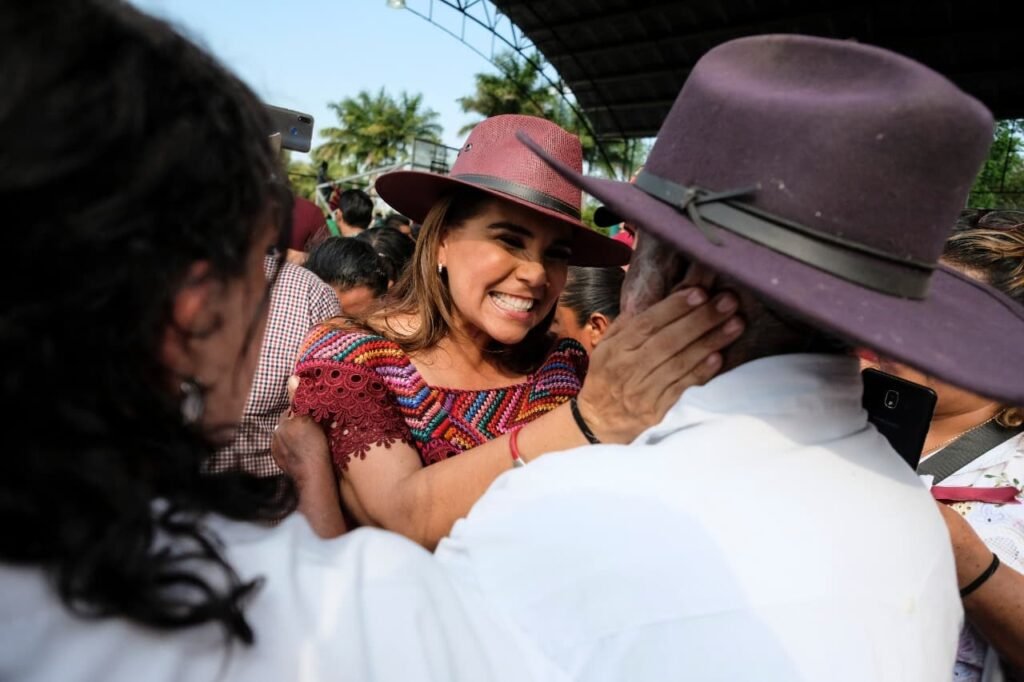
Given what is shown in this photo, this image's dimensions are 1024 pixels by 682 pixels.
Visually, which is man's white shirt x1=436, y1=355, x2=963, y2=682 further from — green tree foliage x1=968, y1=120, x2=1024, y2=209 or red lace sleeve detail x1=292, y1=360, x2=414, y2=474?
green tree foliage x1=968, y1=120, x2=1024, y2=209

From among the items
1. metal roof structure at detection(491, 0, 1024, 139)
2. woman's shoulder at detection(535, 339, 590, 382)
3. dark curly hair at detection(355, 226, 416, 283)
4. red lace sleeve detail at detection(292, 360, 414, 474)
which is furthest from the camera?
metal roof structure at detection(491, 0, 1024, 139)

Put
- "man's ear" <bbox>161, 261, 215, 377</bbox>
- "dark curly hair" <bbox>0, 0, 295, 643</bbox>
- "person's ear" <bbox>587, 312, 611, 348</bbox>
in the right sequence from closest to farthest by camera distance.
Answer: "dark curly hair" <bbox>0, 0, 295, 643</bbox>
"man's ear" <bbox>161, 261, 215, 377</bbox>
"person's ear" <bbox>587, 312, 611, 348</bbox>

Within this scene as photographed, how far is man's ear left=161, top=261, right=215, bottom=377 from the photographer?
27.1 inches

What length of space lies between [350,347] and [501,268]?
1.54ft

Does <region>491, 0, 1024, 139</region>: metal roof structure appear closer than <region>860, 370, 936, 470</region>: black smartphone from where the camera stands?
No

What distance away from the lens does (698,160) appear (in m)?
1.04

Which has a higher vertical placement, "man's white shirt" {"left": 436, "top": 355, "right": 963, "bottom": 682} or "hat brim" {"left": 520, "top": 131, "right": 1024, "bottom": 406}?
"hat brim" {"left": 520, "top": 131, "right": 1024, "bottom": 406}

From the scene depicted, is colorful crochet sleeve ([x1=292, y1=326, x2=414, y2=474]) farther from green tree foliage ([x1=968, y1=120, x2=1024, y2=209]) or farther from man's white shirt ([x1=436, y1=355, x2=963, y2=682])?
green tree foliage ([x1=968, y1=120, x2=1024, y2=209])

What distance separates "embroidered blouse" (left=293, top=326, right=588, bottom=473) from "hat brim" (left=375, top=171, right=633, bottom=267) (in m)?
0.51

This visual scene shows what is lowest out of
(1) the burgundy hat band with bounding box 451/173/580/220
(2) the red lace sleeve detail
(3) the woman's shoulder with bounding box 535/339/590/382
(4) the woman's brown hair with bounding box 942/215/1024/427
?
(2) the red lace sleeve detail

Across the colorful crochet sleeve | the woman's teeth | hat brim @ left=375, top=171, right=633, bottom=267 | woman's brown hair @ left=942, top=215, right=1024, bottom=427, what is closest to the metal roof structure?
woman's brown hair @ left=942, top=215, right=1024, bottom=427

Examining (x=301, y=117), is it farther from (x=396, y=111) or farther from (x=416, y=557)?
(x=396, y=111)

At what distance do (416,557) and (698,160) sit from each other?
0.70m

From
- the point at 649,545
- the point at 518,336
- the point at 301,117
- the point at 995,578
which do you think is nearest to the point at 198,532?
the point at 649,545
